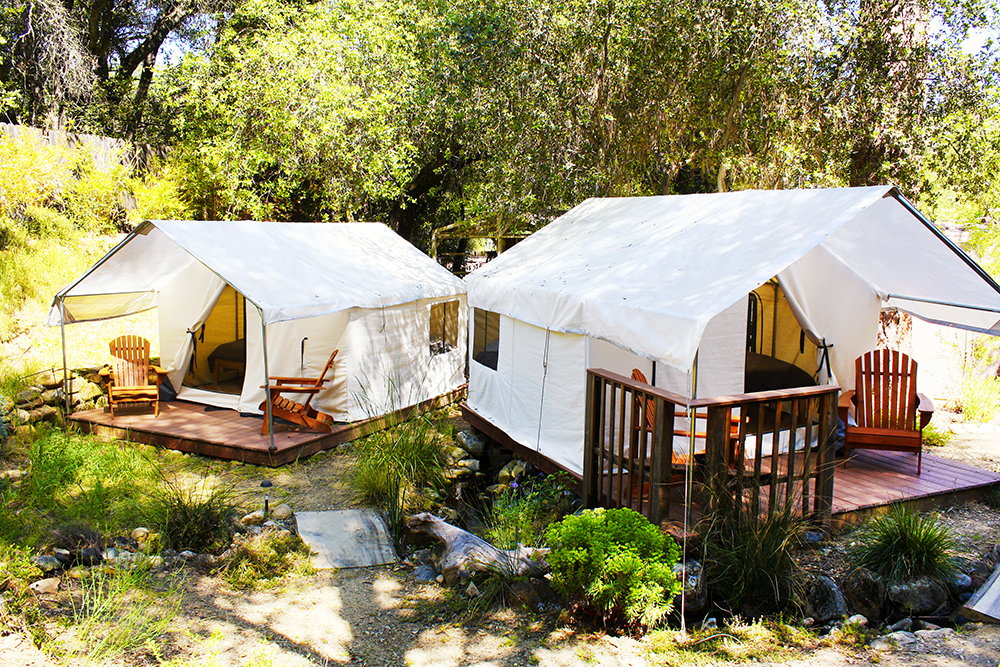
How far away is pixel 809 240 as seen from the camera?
4.60 meters

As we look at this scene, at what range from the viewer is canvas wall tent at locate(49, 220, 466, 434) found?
740 centimetres

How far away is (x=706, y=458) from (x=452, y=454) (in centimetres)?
326

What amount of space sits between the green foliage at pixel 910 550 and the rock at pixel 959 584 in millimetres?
41

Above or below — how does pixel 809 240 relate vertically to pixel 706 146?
below

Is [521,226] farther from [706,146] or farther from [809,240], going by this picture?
[809,240]

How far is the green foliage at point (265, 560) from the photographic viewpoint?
4496 millimetres

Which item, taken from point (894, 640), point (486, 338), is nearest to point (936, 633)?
point (894, 640)

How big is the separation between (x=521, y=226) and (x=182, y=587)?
1083 cm

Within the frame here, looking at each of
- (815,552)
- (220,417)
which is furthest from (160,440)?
(815,552)

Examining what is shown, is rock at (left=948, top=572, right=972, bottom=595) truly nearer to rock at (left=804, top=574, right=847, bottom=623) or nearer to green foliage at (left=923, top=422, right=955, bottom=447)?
rock at (left=804, top=574, right=847, bottom=623)

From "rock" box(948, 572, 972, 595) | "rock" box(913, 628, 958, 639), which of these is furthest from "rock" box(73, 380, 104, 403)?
"rock" box(948, 572, 972, 595)

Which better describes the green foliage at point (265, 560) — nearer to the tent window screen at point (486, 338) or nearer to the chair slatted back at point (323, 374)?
the chair slatted back at point (323, 374)

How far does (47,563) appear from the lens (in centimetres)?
408

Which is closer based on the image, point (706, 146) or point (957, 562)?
point (957, 562)
